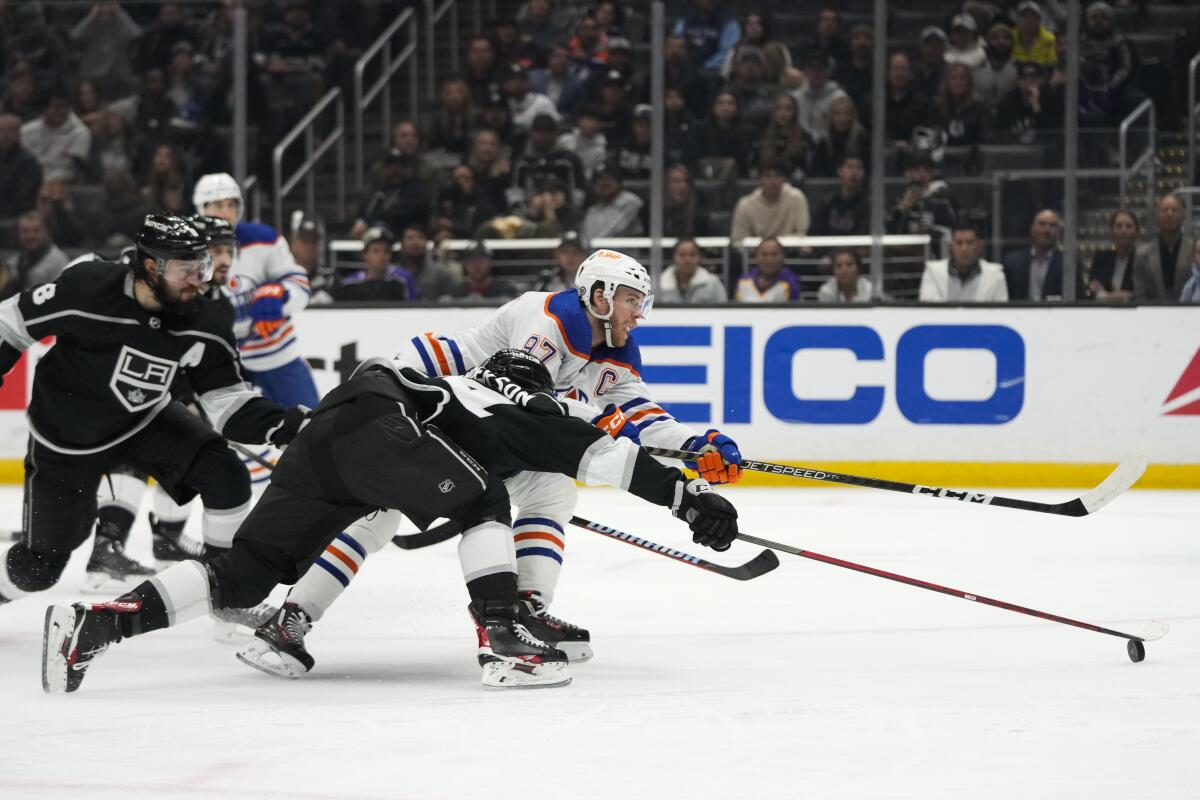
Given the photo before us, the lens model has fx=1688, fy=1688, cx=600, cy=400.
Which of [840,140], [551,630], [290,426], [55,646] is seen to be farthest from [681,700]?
[840,140]

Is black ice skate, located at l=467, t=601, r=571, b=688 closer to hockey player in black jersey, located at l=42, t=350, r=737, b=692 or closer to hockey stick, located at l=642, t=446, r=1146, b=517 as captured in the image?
hockey player in black jersey, located at l=42, t=350, r=737, b=692

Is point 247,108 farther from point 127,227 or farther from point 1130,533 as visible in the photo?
point 1130,533

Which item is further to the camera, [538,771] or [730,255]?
[730,255]

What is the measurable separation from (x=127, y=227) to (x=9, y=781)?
6043mm

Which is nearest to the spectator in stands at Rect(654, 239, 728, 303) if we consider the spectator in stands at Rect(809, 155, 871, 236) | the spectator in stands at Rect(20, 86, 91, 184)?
the spectator in stands at Rect(809, 155, 871, 236)

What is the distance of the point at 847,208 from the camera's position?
777 cm

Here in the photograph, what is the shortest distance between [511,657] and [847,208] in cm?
468

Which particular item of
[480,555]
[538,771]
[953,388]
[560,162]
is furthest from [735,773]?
[560,162]

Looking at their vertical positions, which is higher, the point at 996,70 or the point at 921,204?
the point at 996,70

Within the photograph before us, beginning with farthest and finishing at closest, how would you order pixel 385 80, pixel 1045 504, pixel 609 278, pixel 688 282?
pixel 385 80 < pixel 688 282 < pixel 609 278 < pixel 1045 504

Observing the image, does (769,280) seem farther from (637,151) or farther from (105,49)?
(105,49)

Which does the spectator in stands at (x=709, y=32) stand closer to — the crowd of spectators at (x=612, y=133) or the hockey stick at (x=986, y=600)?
the crowd of spectators at (x=612, y=133)

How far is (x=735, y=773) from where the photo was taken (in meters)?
2.81

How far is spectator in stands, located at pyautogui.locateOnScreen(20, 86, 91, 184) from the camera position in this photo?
8664 millimetres
